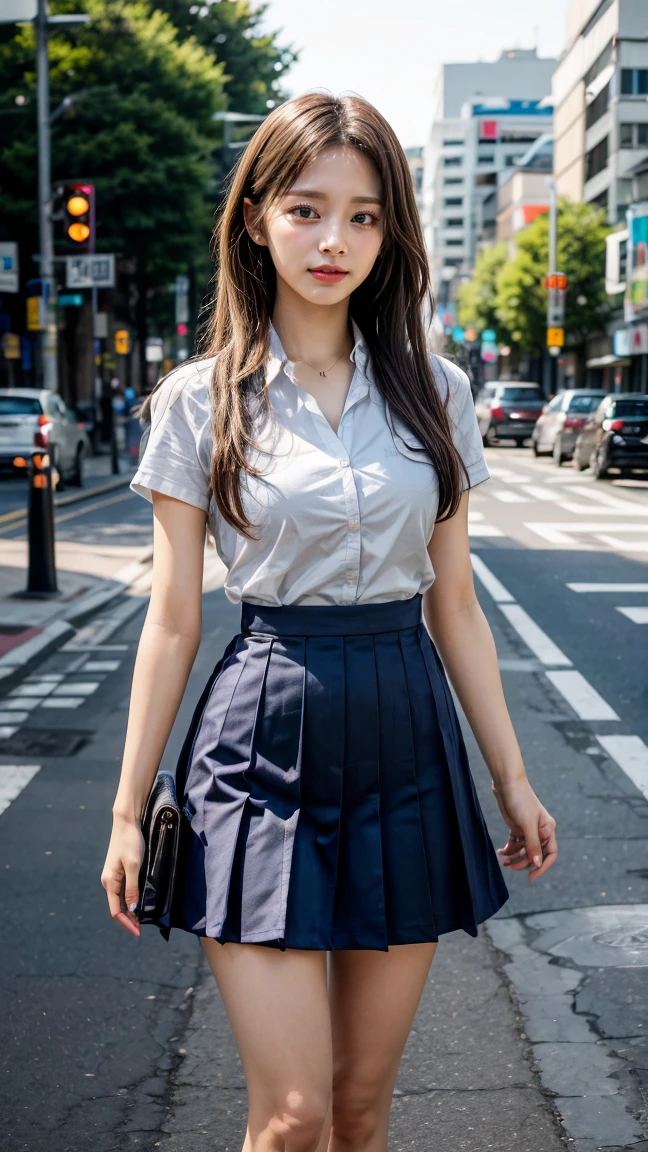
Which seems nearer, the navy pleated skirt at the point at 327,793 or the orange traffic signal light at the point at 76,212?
the navy pleated skirt at the point at 327,793

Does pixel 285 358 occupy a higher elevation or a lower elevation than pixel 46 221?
lower

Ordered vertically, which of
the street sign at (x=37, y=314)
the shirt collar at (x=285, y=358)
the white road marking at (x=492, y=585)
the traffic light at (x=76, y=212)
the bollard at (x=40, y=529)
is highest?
the traffic light at (x=76, y=212)

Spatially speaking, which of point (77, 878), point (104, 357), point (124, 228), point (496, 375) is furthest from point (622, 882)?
point (496, 375)

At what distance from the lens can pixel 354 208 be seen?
2312mm

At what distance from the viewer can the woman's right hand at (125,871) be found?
221cm

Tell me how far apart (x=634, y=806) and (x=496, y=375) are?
117 metres

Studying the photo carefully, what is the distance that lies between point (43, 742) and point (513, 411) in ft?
114

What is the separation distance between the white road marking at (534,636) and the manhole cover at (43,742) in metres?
3.12

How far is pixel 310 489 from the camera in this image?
2.24 meters

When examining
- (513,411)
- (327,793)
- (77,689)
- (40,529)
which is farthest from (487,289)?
(327,793)

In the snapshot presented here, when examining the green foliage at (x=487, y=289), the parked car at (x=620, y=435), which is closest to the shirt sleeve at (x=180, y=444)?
the parked car at (x=620, y=435)

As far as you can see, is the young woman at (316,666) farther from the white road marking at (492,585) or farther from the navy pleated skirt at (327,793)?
the white road marking at (492,585)

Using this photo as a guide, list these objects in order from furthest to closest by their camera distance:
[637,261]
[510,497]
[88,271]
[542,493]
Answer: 1. [637,261]
2. [88,271]
3. [542,493]
4. [510,497]

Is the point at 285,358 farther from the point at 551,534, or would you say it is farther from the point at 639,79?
the point at 639,79
